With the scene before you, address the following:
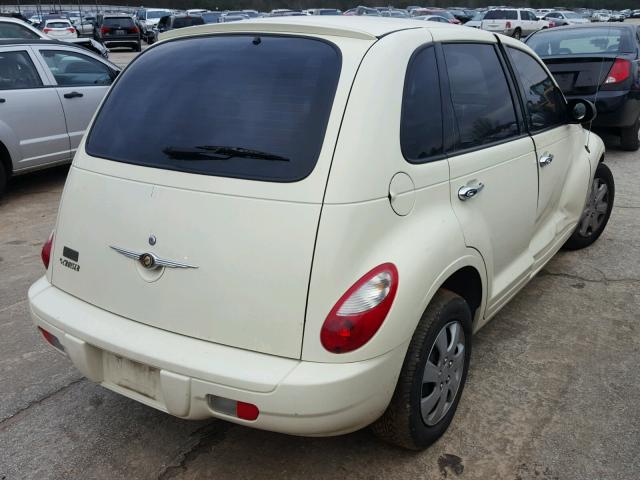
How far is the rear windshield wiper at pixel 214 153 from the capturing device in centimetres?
220

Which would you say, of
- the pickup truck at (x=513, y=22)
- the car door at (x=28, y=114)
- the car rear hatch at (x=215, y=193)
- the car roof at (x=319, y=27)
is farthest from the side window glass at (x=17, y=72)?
the pickup truck at (x=513, y=22)

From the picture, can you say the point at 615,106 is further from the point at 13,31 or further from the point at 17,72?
the point at 13,31

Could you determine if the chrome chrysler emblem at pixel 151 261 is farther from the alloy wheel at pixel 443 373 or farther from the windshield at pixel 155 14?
the windshield at pixel 155 14

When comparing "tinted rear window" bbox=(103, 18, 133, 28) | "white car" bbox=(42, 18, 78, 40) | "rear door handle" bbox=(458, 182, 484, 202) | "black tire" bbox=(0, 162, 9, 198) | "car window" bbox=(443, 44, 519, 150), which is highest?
"car window" bbox=(443, 44, 519, 150)

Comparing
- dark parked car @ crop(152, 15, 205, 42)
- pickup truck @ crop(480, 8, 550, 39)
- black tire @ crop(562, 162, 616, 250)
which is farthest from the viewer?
pickup truck @ crop(480, 8, 550, 39)

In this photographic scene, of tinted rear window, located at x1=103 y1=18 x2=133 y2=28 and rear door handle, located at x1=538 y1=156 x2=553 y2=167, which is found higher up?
rear door handle, located at x1=538 y1=156 x2=553 y2=167

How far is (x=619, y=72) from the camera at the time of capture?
765 cm

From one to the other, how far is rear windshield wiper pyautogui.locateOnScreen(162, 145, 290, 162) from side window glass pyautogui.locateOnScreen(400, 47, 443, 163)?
0.52 m

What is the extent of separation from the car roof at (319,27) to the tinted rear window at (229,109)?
62 millimetres

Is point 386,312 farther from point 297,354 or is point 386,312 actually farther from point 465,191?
point 465,191

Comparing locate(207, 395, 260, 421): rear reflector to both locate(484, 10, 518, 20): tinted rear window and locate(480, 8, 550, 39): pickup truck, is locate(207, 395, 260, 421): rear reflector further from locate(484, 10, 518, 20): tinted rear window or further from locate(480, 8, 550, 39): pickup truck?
locate(484, 10, 518, 20): tinted rear window

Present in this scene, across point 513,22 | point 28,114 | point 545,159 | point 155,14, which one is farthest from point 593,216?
point 155,14

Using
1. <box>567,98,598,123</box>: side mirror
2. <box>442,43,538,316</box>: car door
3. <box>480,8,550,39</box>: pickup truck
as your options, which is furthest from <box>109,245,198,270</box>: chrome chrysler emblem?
<box>480,8,550,39</box>: pickup truck

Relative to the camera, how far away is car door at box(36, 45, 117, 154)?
675 cm
